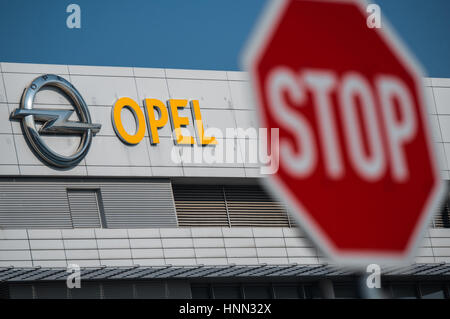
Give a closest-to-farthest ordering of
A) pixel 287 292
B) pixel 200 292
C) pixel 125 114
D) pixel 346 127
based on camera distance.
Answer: pixel 346 127 < pixel 125 114 < pixel 200 292 < pixel 287 292

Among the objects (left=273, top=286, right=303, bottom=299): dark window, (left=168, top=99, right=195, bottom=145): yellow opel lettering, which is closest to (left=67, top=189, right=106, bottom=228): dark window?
(left=168, top=99, right=195, bottom=145): yellow opel lettering

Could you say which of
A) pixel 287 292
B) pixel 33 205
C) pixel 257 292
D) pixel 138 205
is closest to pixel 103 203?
pixel 138 205

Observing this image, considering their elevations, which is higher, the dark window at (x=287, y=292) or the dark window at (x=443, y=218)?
the dark window at (x=443, y=218)

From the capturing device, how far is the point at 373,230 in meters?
1.61

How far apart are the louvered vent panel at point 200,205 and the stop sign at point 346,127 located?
88.8ft

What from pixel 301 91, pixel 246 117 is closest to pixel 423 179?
pixel 301 91

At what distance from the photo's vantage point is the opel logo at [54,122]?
84.6 ft

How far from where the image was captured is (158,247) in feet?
89.1

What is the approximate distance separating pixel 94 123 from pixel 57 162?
1.69m

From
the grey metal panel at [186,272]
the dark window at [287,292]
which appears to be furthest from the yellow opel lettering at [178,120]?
the dark window at [287,292]

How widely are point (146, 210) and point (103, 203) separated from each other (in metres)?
1.49

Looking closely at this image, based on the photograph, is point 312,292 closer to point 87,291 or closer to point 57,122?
point 87,291

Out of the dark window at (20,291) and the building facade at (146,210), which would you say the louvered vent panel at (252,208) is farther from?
the dark window at (20,291)
